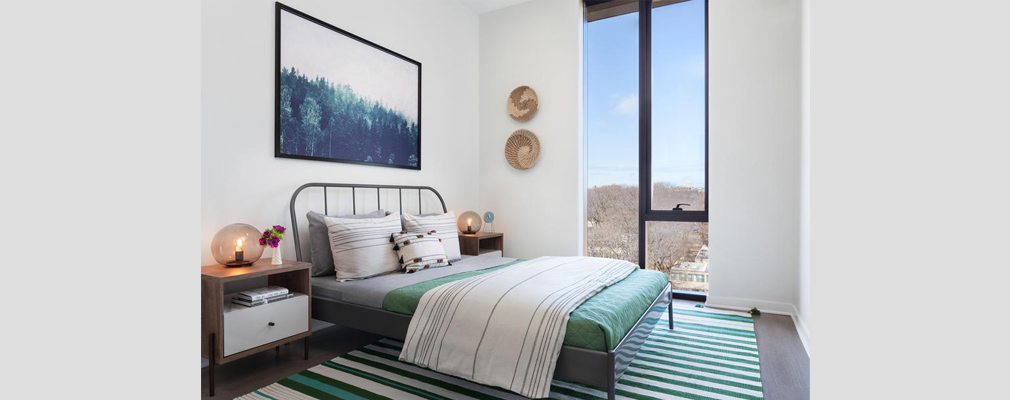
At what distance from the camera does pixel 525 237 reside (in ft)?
14.1

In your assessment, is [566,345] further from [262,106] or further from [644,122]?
[644,122]

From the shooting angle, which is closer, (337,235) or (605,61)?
(337,235)

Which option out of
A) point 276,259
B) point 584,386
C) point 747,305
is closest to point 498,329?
point 584,386

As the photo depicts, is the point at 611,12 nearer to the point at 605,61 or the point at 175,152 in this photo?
the point at 605,61

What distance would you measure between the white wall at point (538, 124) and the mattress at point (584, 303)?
49.0 inches

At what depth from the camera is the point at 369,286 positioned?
94.8 inches

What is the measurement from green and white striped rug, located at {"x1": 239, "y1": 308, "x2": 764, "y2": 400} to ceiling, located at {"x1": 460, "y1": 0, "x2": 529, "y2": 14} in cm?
311

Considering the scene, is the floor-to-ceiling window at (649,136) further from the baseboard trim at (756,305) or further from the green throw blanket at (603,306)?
the green throw blanket at (603,306)

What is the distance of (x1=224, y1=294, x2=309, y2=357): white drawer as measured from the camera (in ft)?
6.72

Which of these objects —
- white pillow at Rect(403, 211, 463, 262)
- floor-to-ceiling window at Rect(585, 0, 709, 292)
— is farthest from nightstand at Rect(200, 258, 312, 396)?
floor-to-ceiling window at Rect(585, 0, 709, 292)

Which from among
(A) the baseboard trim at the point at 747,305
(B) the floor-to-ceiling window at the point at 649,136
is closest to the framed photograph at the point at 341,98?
(B) the floor-to-ceiling window at the point at 649,136
